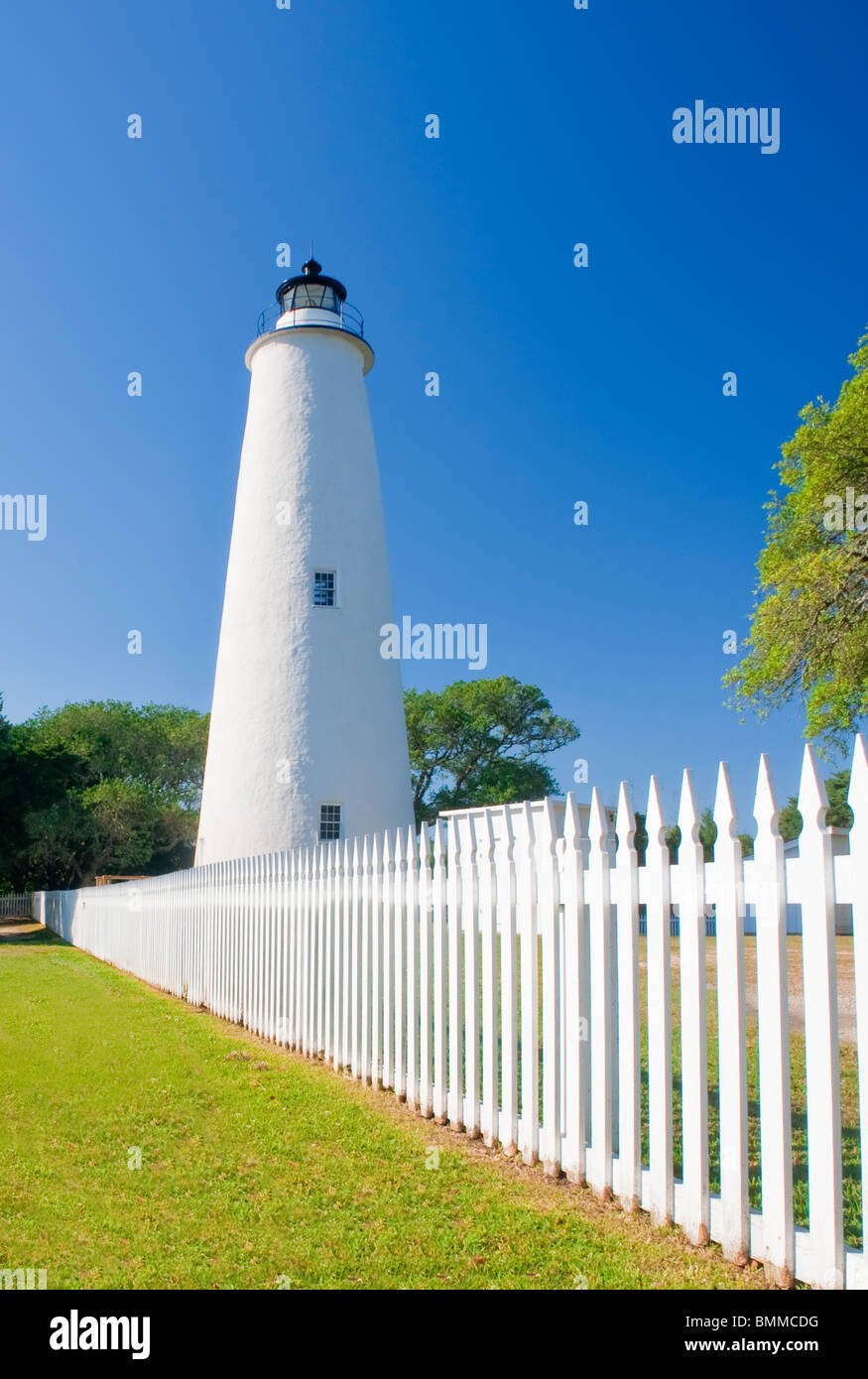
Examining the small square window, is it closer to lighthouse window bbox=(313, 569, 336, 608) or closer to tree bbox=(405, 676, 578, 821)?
lighthouse window bbox=(313, 569, 336, 608)

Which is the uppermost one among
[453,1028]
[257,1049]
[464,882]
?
[464,882]

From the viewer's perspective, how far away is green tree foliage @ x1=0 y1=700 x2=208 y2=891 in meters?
33.8

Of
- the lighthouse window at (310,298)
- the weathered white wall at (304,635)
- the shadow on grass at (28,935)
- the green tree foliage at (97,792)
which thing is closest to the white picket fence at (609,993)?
the weathered white wall at (304,635)

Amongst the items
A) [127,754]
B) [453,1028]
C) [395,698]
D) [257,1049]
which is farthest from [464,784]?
[453,1028]

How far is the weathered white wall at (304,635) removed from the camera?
17.4 metres

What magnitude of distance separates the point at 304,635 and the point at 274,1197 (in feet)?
44.6

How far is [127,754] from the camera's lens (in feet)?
174

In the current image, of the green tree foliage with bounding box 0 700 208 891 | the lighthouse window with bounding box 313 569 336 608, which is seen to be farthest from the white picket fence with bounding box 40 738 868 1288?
the green tree foliage with bounding box 0 700 208 891

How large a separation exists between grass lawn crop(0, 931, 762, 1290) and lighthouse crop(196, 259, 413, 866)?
32.3 ft

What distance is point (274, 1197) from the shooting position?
4484 millimetres

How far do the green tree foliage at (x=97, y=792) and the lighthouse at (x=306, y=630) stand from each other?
686 inches

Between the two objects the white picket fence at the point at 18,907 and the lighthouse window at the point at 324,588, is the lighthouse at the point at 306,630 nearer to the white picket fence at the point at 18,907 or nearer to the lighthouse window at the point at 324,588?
the lighthouse window at the point at 324,588
